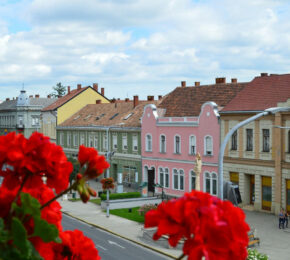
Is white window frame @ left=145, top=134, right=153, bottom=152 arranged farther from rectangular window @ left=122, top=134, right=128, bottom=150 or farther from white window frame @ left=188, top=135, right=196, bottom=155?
white window frame @ left=188, top=135, right=196, bottom=155

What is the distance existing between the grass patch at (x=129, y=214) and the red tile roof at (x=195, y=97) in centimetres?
1027

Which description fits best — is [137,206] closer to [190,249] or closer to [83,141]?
[83,141]

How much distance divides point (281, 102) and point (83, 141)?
104 ft

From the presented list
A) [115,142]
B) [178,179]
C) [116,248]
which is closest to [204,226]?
[116,248]

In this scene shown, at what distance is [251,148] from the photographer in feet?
125

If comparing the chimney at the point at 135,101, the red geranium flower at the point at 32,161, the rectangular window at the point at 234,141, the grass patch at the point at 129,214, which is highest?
the chimney at the point at 135,101

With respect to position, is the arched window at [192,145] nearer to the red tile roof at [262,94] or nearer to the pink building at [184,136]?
the pink building at [184,136]

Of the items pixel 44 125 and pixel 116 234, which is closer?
pixel 116 234

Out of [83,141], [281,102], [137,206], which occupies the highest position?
[281,102]

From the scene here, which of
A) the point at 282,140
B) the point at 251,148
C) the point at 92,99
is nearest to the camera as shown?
the point at 282,140

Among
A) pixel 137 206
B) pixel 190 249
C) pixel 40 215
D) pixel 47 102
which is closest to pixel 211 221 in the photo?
pixel 190 249

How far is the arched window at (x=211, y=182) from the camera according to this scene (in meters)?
41.4

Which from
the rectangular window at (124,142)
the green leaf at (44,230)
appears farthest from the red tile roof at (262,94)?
the green leaf at (44,230)

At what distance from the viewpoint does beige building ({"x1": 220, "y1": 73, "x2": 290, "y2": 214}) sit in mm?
35438
